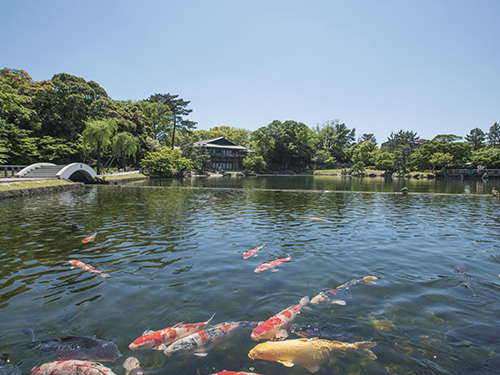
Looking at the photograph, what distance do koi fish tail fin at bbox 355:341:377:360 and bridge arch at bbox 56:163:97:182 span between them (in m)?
29.3

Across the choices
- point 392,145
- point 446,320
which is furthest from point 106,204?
point 392,145

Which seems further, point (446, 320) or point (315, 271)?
point (315, 271)

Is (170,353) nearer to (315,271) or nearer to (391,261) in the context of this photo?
(315,271)

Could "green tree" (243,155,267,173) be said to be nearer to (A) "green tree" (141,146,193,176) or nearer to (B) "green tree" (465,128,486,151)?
(A) "green tree" (141,146,193,176)

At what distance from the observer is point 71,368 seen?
2.87 metres

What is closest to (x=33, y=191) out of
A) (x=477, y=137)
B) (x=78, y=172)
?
(x=78, y=172)

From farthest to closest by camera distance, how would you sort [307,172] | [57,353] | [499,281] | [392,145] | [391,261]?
[392,145]
[307,172]
[391,261]
[499,281]
[57,353]

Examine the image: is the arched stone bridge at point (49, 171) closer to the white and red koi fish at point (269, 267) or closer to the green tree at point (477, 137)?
the white and red koi fish at point (269, 267)

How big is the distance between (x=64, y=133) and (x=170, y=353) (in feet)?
149

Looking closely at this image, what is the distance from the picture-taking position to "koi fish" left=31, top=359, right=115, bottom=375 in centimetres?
284

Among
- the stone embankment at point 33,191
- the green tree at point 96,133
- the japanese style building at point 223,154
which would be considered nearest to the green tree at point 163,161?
the green tree at point 96,133

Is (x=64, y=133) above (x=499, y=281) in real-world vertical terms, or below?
above

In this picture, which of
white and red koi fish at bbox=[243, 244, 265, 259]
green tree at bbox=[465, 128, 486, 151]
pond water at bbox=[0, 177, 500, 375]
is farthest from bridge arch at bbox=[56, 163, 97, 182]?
green tree at bbox=[465, 128, 486, 151]

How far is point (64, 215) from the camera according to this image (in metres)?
12.1
